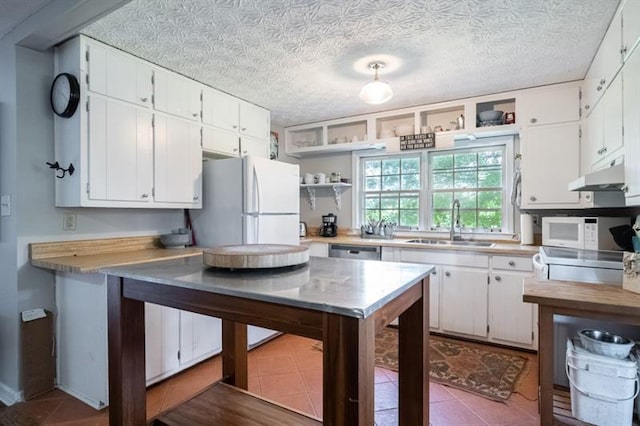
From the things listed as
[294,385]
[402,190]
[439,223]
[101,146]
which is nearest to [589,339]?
[294,385]

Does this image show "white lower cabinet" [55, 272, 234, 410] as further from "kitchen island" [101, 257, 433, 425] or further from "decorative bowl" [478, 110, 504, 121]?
"decorative bowl" [478, 110, 504, 121]

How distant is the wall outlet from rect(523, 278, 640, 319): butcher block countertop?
2862mm

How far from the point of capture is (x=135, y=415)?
1468 millimetres

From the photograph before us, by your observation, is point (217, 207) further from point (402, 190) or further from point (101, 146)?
point (402, 190)

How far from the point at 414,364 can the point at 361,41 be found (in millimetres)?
1941

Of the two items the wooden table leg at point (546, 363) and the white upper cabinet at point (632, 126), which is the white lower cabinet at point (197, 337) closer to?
the wooden table leg at point (546, 363)

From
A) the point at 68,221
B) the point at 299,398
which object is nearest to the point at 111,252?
the point at 68,221

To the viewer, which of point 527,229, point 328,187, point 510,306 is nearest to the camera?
point 510,306

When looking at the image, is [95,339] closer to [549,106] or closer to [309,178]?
[309,178]

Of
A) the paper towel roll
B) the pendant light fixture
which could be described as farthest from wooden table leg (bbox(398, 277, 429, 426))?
the paper towel roll

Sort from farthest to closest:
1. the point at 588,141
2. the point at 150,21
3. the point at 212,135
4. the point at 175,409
Result: the point at 212,135 → the point at 588,141 → the point at 150,21 → the point at 175,409

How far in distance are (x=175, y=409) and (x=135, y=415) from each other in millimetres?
264

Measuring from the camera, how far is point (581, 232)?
249 centimetres

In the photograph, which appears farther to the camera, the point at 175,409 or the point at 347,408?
the point at 175,409
